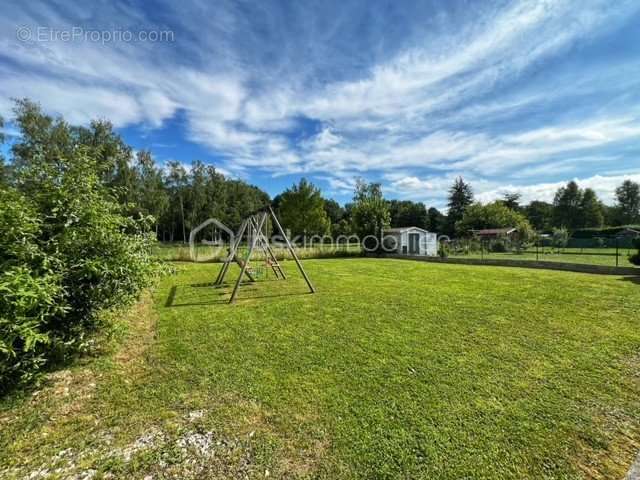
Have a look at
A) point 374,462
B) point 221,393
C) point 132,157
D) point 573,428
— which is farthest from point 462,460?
point 132,157

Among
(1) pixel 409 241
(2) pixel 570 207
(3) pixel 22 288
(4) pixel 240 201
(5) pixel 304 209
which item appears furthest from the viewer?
(2) pixel 570 207

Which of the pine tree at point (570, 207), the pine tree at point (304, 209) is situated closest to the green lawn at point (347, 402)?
the pine tree at point (304, 209)

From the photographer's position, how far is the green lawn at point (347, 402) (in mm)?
1896

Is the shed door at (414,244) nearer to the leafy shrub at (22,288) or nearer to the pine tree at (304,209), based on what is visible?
the pine tree at (304,209)

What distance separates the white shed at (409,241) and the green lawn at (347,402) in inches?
565

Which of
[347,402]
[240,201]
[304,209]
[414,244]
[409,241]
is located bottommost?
[347,402]

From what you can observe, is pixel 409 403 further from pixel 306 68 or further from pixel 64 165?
pixel 306 68

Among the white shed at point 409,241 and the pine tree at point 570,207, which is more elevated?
the pine tree at point 570,207

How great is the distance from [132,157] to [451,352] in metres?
27.7

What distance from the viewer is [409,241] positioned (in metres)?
19.7

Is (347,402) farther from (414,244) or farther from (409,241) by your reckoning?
(414,244)

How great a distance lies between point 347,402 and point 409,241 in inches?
722

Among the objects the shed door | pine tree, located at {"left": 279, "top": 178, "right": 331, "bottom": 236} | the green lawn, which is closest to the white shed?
the shed door

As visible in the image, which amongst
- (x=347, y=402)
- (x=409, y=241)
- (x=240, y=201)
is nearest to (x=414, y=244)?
(x=409, y=241)
